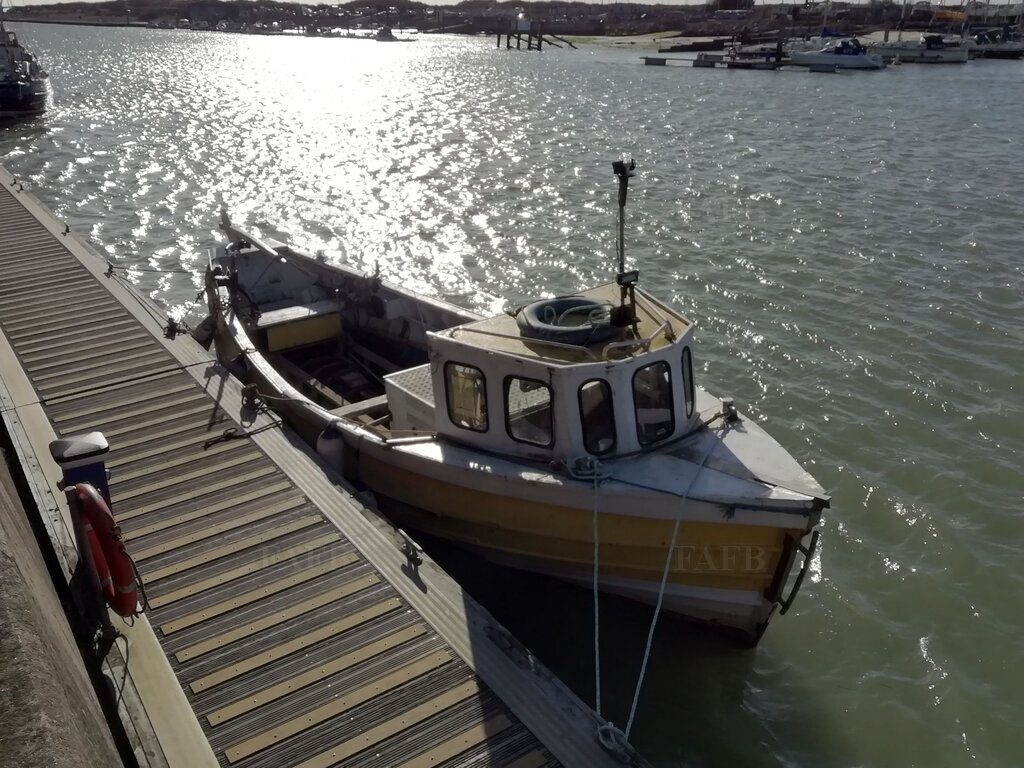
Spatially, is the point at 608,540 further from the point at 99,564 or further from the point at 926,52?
the point at 926,52

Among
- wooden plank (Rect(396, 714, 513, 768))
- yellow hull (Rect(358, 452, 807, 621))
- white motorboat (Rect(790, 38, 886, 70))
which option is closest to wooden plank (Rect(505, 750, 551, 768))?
wooden plank (Rect(396, 714, 513, 768))

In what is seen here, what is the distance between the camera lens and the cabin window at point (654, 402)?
852cm

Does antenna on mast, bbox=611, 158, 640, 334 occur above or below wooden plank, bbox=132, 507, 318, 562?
above

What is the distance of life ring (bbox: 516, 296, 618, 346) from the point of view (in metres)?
8.66

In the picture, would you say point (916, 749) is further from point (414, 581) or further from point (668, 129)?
point (668, 129)

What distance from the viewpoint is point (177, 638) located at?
7238 millimetres

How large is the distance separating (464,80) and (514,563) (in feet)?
210

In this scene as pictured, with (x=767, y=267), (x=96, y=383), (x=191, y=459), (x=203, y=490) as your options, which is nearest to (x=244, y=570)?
(x=203, y=490)

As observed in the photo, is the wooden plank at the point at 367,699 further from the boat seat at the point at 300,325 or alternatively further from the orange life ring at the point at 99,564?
the boat seat at the point at 300,325

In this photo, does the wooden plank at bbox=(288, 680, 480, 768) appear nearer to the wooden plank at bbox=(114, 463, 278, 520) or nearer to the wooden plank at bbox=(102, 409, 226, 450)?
the wooden plank at bbox=(114, 463, 278, 520)

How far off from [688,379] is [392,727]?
482 centimetres

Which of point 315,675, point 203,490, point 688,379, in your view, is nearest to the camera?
point 315,675

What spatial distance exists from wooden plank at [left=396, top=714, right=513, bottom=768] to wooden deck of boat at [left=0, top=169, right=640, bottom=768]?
1cm

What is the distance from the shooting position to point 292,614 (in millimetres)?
7602
